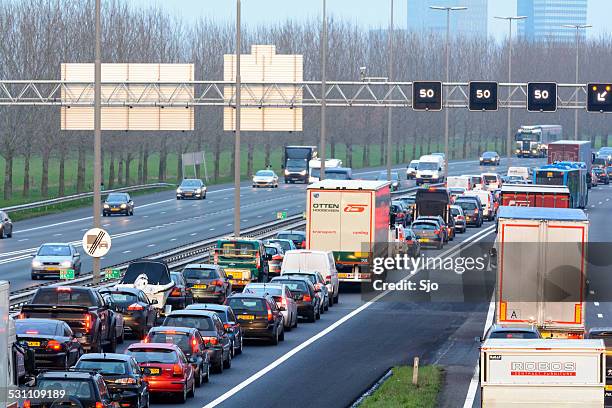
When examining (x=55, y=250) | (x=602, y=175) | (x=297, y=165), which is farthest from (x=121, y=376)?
(x=602, y=175)

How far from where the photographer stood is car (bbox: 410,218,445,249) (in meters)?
72.6

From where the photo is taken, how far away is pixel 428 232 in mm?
72812

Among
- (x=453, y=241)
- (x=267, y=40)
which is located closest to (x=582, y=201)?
(x=453, y=241)

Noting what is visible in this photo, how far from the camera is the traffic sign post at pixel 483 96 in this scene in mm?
72375

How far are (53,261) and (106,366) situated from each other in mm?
28038

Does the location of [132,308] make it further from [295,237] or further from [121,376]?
[295,237]

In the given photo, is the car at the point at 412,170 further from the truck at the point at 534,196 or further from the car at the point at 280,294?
the car at the point at 280,294

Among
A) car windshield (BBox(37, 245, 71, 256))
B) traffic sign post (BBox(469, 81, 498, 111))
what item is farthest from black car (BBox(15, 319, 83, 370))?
traffic sign post (BBox(469, 81, 498, 111))

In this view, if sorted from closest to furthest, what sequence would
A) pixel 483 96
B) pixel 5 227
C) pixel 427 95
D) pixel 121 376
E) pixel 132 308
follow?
1. pixel 121 376
2. pixel 132 308
3. pixel 427 95
4. pixel 483 96
5. pixel 5 227

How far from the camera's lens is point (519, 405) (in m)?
22.9

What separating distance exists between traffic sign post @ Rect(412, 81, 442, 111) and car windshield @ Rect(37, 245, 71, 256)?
819 inches

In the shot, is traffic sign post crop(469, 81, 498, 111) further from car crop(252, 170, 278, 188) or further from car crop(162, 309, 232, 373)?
car crop(252, 170, 278, 188)

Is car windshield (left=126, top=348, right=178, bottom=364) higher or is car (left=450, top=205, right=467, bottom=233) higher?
car windshield (left=126, top=348, right=178, bottom=364)

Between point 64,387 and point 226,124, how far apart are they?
50388 millimetres
